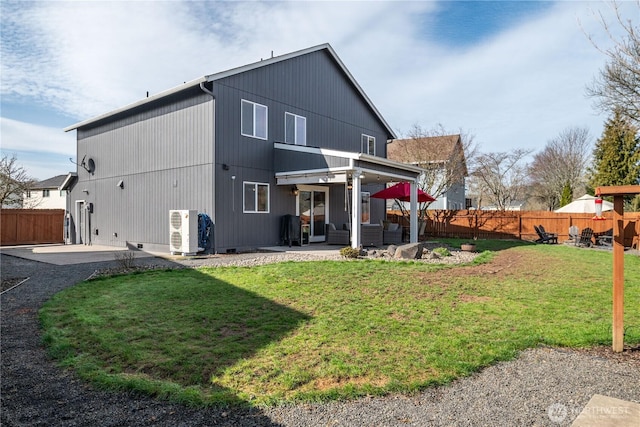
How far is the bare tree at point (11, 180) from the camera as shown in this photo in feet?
79.5

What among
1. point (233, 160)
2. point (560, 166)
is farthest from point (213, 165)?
point (560, 166)

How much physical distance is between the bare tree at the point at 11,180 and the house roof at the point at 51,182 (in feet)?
26.5

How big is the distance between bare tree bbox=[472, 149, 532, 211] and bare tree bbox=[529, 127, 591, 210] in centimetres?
403

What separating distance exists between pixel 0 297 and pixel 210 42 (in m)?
10.1

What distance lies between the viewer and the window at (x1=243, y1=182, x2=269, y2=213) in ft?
45.0

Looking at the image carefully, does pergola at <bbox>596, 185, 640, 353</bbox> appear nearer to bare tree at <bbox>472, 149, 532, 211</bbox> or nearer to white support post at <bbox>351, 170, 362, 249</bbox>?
white support post at <bbox>351, 170, 362, 249</bbox>

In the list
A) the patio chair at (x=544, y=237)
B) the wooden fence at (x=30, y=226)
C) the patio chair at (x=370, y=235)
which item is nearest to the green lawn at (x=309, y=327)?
the patio chair at (x=370, y=235)

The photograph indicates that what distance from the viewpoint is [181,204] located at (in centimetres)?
1380

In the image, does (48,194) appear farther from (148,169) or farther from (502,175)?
(502,175)

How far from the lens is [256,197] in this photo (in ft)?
46.1

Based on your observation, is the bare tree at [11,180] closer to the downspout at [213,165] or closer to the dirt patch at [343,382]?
the downspout at [213,165]

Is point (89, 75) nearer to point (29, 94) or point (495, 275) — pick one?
point (29, 94)

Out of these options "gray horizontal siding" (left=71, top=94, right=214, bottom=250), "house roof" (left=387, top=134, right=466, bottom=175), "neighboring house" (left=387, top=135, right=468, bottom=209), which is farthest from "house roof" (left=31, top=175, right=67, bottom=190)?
"neighboring house" (left=387, top=135, right=468, bottom=209)

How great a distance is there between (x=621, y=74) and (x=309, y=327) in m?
14.0
